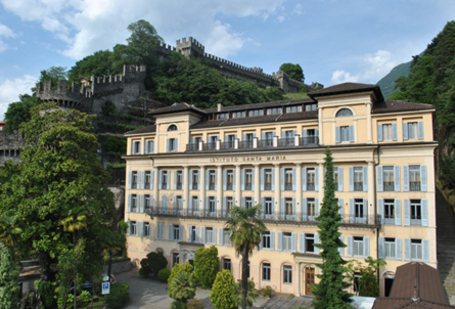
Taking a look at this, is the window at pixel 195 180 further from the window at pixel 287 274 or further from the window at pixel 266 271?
the window at pixel 287 274

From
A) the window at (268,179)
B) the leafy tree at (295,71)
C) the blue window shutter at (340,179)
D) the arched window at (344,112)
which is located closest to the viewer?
the blue window shutter at (340,179)

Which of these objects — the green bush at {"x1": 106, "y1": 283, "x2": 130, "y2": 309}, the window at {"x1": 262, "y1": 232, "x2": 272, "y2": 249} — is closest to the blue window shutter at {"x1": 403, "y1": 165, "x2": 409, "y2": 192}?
the window at {"x1": 262, "y1": 232, "x2": 272, "y2": 249}

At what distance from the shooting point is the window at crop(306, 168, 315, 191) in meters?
32.7

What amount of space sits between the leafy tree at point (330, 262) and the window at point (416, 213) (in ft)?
41.2

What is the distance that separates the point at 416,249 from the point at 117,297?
2480 centimetres

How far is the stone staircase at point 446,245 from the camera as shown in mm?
27750

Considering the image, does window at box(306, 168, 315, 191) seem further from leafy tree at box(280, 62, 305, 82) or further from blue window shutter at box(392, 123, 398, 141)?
leafy tree at box(280, 62, 305, 82)

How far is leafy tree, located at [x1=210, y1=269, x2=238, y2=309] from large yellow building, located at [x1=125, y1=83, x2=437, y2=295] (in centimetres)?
833

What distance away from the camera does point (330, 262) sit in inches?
755

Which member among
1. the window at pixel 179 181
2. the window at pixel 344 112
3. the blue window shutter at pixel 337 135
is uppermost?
the window at pixel 344 112

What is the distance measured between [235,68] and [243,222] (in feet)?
318

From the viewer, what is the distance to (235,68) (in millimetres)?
114688

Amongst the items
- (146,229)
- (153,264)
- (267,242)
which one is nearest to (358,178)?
→ (267,242)

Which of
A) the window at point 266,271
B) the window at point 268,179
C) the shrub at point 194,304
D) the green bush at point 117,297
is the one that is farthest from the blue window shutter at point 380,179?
the green bush at point 117,297
